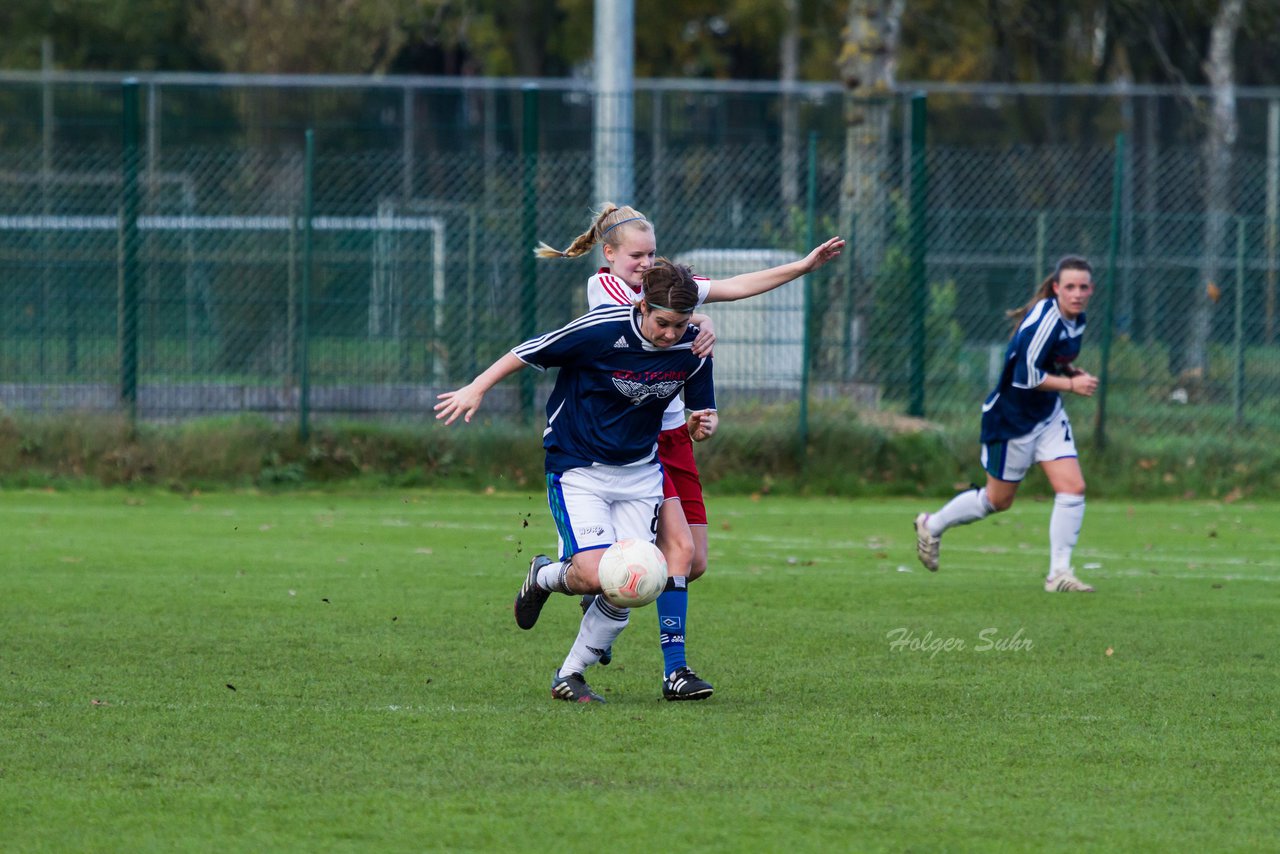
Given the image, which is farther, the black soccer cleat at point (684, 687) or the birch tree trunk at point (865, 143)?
the birch tree trunk at point (865, 143)

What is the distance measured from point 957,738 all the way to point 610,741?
1082 mm

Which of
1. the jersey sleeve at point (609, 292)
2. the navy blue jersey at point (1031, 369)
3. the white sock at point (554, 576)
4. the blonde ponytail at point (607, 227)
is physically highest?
the blonde ponytail at point (607, 227)

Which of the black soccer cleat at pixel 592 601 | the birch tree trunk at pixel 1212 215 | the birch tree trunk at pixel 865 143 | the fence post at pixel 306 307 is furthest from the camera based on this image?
the birch tree trunk at pixel 1212 215

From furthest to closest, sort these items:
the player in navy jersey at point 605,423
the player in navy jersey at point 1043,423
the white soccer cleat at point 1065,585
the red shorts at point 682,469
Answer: the player in navy jersey at point 1043,423 < the white soccer cleat at point 1065,585 < the red shorts at point 682,469 < the player in navy jersey at point 605,423

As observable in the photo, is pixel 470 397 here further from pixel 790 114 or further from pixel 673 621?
pixel 790 114

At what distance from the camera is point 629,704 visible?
20.6 ft

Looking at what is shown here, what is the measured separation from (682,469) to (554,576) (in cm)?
79

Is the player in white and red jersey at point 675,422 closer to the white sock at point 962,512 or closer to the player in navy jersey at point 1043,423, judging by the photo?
the player in navy jersey at point 1043,423

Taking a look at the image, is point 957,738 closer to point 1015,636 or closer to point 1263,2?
point 1015,636

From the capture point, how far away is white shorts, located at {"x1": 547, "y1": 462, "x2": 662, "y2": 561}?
6.23 m

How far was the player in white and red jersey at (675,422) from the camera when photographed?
6312 millimetres

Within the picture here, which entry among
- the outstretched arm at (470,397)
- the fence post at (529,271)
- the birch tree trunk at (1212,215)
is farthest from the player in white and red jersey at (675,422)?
the birch tree trunk at (1212,215)

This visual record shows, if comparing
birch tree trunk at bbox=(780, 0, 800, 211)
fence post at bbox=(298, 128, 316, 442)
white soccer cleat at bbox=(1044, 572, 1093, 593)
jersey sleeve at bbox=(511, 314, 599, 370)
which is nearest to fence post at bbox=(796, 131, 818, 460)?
birch tree trunk at bbox=(780, 0, 800, 211)

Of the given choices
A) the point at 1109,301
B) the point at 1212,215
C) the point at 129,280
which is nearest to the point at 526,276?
the point at 129,280
